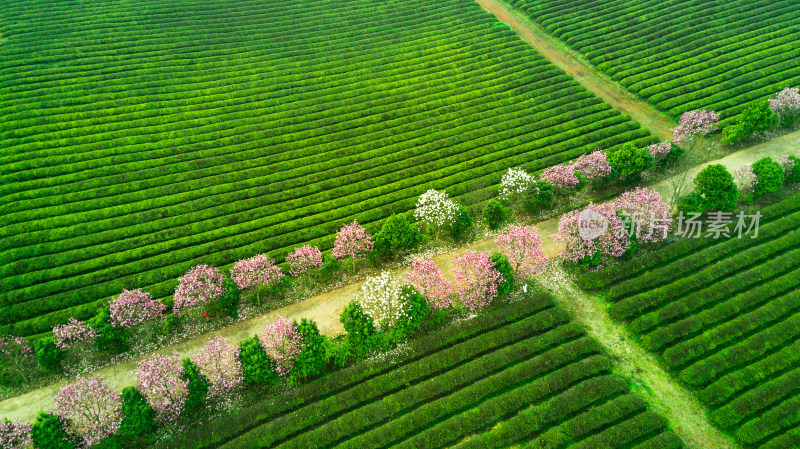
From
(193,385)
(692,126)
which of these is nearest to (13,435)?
(193,385)

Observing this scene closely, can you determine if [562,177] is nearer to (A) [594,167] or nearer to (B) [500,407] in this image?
(A) [594,167]

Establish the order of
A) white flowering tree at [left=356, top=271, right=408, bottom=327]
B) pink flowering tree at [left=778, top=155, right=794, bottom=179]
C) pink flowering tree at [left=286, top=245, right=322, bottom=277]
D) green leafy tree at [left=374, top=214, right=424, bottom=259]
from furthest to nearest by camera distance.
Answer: pink flowering tree at [left=778, top=155, right=794, bottom=179] < green leafy tree at [left=374, top=214, right=424, bottom=259] < pink flowering tree at [left=286, top=245, right=322, bottom=277] < white flowering tree at [left=356, top=271, right=408, bottom=327]

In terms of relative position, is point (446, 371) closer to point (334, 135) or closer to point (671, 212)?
point (671, 212)

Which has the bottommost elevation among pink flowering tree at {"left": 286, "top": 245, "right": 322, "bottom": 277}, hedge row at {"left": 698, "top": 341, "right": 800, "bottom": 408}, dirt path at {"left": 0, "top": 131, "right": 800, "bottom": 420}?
hedge row at {"left": 698, "top": 341, "right": 800, "bottom": 408}

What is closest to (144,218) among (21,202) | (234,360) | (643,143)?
(21,202)

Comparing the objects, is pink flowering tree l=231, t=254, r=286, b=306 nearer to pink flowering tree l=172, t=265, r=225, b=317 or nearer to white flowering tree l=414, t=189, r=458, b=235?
pink flowering tree l=172, t=265, r=225, b=317

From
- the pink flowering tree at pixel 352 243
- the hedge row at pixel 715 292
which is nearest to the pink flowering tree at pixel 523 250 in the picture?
the hedge row at pixel 715 292

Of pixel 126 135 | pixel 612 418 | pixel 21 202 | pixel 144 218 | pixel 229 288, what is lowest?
pixel 612 418

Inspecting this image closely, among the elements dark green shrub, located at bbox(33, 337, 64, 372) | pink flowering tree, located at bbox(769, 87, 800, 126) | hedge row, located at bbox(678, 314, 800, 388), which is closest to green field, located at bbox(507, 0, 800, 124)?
pink flowering tree, located at bbox(769, 87, 800, 126)
